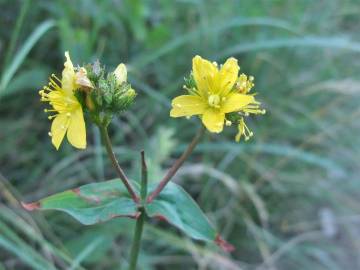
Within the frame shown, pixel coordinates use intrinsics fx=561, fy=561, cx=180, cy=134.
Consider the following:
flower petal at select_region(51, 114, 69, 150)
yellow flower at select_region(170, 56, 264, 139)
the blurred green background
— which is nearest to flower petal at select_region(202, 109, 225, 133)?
yellow flower at select_region(170, 56, 264, 139)

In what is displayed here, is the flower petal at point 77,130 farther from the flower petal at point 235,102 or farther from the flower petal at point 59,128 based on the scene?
the flower petal at point 235,102

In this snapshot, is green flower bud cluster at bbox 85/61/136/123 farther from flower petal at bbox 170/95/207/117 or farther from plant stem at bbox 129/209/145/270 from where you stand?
plant stem at bbox 129/209/145/270

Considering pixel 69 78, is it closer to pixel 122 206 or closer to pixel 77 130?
pixel 77 130

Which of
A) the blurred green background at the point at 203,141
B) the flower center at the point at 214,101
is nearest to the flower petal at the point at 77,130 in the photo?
the flower center at the point at 214,101

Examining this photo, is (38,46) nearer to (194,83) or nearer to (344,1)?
(194,83)

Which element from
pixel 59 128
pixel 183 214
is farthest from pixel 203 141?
pixel 59 128

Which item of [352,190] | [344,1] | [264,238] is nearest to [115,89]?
[264,238]
